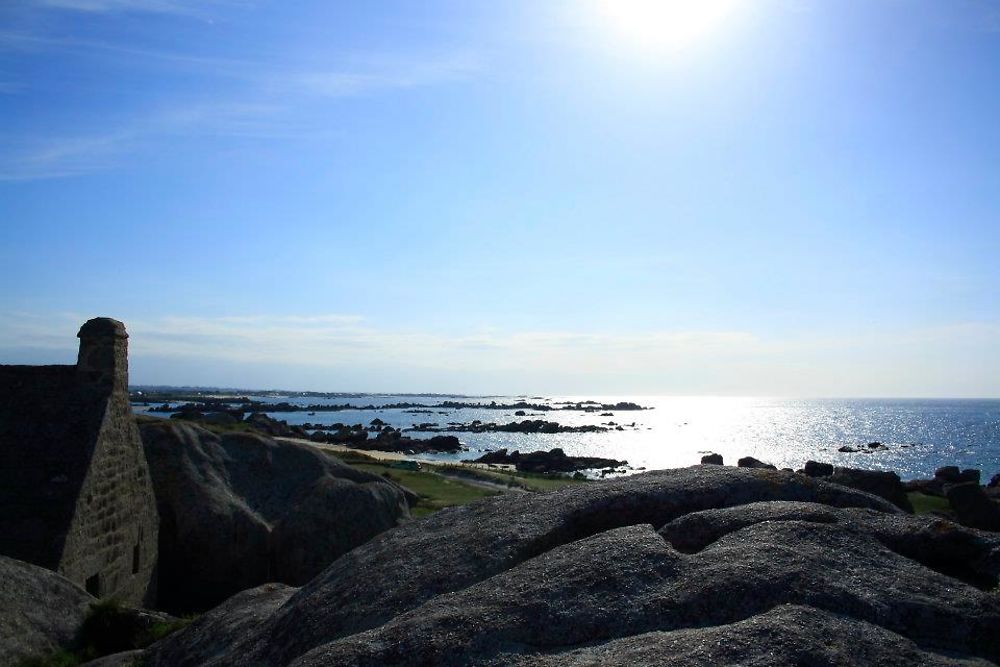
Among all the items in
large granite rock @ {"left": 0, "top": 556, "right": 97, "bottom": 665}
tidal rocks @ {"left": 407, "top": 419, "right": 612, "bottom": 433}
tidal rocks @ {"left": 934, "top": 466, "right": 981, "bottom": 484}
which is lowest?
tidal rocks @ {"left": 407, "top": 419, "right": 612, "bottom": 433}

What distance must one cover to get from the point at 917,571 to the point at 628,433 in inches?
5626

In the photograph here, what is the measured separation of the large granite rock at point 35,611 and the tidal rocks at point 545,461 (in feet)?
183

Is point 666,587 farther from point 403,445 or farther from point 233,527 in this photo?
point 403,445

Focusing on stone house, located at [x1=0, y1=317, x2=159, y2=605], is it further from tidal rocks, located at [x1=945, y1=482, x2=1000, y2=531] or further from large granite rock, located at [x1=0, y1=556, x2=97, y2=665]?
tidal rocks, located at [x1=945, y1=482, x2=1000, y2=531]

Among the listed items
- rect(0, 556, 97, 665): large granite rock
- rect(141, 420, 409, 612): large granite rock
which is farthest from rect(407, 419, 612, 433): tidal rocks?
rect(0, 556, 97, 665): large granite rock

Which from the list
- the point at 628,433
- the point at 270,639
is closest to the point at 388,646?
the point at 270,639

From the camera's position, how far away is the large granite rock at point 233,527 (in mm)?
18250

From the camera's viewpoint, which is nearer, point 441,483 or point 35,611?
point 35,611

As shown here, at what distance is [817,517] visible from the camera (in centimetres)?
623

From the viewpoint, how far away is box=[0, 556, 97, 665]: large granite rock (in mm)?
10195

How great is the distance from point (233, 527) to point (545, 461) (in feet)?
175

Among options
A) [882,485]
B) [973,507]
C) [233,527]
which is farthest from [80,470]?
[973,507]

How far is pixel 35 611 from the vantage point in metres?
10.8

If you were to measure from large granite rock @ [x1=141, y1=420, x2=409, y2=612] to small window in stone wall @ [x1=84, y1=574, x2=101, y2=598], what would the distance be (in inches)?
148
